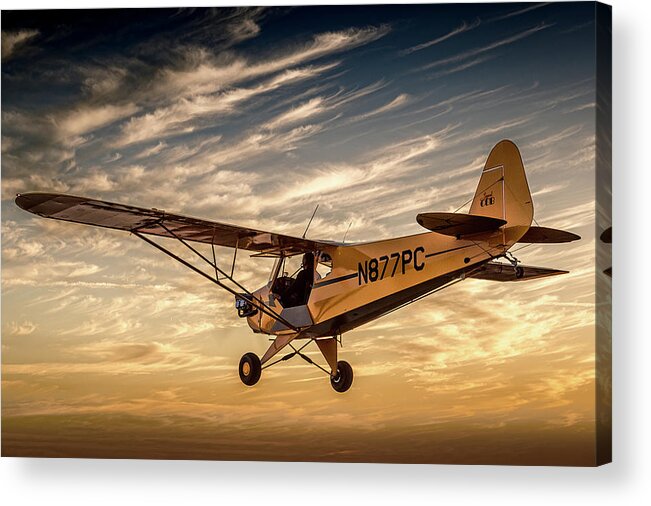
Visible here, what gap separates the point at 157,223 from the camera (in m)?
10.4

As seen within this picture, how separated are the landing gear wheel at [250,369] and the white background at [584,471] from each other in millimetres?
871

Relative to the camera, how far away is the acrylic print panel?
33.6 feet

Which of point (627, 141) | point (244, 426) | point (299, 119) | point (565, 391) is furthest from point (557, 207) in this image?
point (244, 426)

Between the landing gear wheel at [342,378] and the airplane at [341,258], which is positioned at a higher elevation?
the airplane at [341,258]

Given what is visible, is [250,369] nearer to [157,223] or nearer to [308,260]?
[308,260]

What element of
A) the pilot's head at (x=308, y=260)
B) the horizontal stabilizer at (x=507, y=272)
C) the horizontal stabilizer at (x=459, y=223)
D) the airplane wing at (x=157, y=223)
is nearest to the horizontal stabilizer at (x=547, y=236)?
the horizontal stabilizer at (x=459, y=223)

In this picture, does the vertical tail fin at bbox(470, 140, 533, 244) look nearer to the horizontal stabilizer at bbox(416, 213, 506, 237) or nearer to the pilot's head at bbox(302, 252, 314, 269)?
the horizontal stabilizer at bbox(416, 213, 506, 237)

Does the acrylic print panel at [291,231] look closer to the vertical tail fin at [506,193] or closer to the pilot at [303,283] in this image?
the pilot at [303,283]

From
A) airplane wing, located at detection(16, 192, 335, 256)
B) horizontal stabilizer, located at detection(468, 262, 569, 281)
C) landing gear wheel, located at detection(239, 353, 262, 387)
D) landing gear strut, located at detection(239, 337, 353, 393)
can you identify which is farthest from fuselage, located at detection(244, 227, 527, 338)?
horizontal stabilizer, located at detection(468, 262, 569, 281)

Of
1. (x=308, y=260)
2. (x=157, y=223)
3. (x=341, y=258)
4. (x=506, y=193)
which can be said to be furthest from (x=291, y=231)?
(x=506, y=193)

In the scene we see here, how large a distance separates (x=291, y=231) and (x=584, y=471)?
369 centimetres

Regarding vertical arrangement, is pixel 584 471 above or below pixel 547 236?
below

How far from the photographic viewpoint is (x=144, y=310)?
37.1ft

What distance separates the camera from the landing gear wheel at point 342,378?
10.9m
